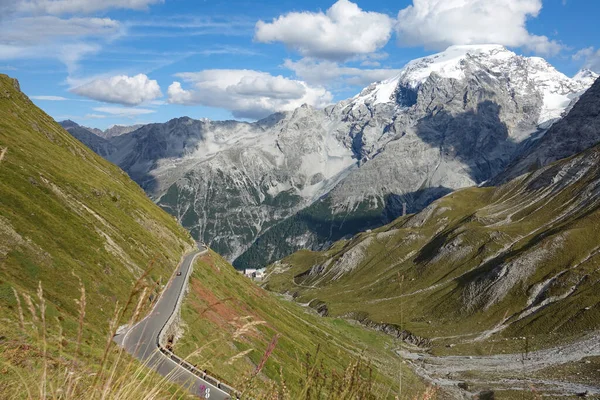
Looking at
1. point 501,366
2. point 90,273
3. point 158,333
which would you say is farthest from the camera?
point 501,366

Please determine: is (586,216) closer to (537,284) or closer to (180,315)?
(537,284)

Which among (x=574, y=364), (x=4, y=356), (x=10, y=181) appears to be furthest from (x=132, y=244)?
(x=574, y=364)

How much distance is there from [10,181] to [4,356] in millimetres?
48192

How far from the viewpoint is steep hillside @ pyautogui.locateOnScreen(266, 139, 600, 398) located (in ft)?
297

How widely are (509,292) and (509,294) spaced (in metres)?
0.87

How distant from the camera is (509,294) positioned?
418ft

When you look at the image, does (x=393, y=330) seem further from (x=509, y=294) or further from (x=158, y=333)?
(x=158, y=333)

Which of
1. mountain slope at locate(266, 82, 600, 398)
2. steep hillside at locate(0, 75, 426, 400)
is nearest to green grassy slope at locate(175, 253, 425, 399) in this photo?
steep hillside at locate(0, 75, 426, 400)

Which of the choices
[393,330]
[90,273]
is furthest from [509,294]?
[90,273]

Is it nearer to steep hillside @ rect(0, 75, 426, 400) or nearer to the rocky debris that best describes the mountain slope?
the rocky debris

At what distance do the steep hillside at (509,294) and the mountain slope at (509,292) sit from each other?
34cm

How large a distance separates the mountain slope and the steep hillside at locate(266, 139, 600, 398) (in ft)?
1.12

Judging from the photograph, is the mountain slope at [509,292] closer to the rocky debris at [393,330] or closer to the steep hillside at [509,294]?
the steep hillside at [509,294]

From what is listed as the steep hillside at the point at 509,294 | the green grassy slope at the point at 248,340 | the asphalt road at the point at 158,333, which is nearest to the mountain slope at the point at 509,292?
the steep hillside at the point at 509,294
